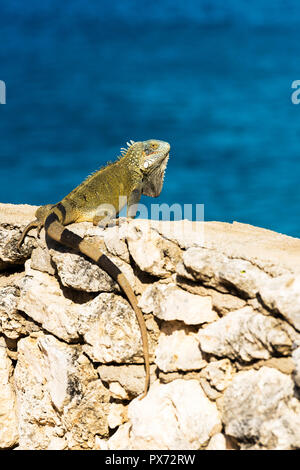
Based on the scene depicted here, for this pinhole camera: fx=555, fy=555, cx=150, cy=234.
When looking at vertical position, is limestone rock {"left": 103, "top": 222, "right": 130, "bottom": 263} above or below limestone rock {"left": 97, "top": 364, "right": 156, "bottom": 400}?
above

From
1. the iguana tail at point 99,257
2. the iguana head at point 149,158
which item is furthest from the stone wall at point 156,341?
the iguana head at point 149,158

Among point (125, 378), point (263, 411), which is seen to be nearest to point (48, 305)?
point (125, 378)

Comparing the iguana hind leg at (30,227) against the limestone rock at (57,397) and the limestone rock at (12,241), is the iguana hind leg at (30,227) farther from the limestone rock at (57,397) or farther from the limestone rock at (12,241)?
the limestone rock at (57,397)

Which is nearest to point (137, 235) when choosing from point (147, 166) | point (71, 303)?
point (71, 303)

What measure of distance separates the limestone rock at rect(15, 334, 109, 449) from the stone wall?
0.04 feet

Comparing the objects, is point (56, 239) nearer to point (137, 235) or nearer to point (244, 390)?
point (137, 235)

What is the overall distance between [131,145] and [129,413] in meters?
3.75

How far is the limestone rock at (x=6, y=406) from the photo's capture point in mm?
6531

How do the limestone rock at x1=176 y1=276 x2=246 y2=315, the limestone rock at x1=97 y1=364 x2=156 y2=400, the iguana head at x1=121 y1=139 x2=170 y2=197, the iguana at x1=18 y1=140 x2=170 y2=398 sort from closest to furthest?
the limestone rock at x1=176 y1=276 x2=246 y2=315 → the limestone rock at x1=97 y1=364 x2=156 y2=400 → the iguana at x1=18 y1=140 x2=170 y2=398 → the iguana head at x1=121 y1=139 x2=170 y2=197

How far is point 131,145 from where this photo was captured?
7598 millimetres

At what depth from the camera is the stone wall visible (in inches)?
174

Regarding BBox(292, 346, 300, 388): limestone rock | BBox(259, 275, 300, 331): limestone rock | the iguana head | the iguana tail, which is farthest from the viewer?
the iguana head

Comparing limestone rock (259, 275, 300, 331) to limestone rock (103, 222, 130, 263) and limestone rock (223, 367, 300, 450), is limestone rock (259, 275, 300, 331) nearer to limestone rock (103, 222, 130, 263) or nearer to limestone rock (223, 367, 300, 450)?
limestone rock (223, 367, 300, 450)

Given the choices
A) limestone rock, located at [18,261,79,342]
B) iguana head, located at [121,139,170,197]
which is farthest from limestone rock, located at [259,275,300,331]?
iguana head, located at [121,139,170,197]
